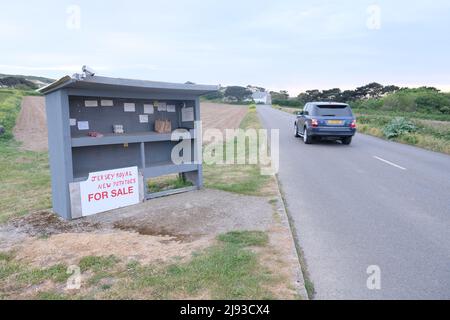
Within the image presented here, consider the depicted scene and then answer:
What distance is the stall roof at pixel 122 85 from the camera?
5262 millimetres

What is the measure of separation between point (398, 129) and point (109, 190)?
16901 millimetres

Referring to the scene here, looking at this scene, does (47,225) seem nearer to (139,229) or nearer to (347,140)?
(139,229)

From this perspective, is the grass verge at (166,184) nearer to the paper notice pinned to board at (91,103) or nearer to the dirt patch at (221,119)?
the paper notice pinned to board at (91,103)

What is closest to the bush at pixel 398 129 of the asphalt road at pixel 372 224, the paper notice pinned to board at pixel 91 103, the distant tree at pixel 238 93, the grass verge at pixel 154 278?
the asphalt road at pixel 372 224

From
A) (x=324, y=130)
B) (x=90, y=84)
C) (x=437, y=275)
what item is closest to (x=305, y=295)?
(x=437, y=275)

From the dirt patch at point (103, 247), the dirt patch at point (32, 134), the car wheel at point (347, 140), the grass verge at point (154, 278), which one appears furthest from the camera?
the car wheel at point (347, 140)

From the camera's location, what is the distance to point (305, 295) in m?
3.41

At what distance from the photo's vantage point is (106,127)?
275 inches

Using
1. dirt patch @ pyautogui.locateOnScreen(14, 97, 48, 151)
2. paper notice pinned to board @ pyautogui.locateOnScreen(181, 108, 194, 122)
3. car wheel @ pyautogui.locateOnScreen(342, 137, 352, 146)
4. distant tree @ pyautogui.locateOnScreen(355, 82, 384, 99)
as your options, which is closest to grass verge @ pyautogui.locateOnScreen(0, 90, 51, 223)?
dirt patch @ pyautogui.locateOnScreen(14, 97, 48, 151)

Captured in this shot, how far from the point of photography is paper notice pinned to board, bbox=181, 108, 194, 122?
25.5 ft

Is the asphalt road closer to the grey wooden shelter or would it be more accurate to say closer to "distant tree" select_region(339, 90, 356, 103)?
the grey wooden shelter

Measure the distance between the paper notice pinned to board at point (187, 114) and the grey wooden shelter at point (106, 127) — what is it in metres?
0.05

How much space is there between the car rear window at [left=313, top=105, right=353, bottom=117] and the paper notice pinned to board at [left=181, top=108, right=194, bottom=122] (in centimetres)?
861
